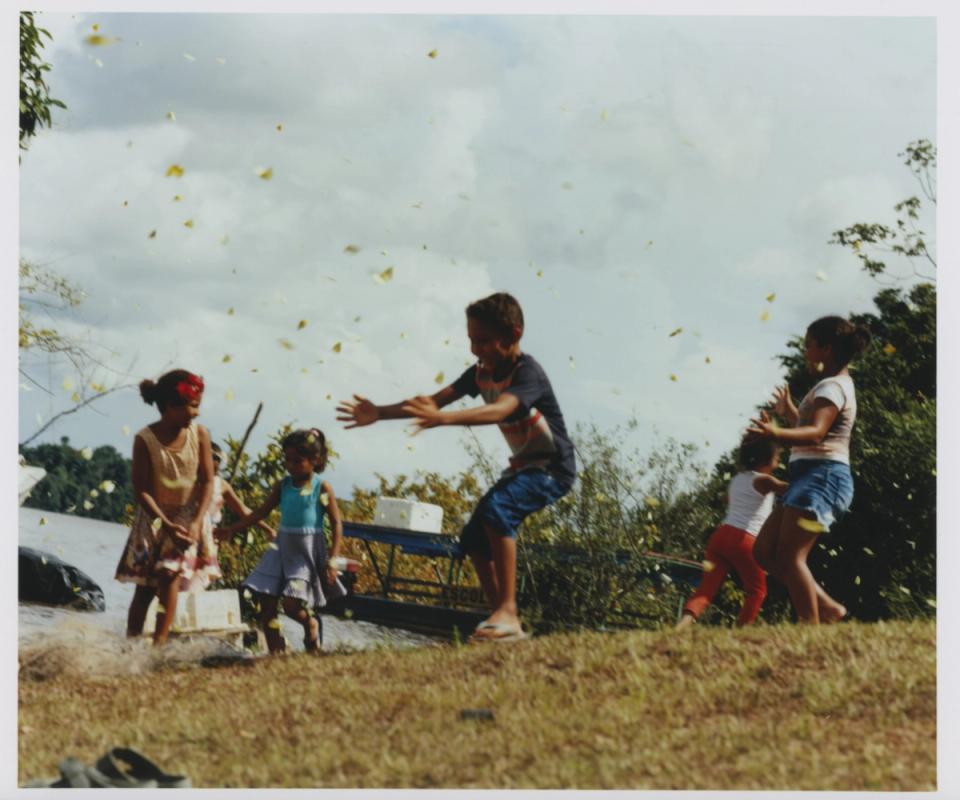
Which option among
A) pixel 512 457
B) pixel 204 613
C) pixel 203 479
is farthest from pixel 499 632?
pixel 204 613

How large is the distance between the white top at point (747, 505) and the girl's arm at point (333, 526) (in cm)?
247

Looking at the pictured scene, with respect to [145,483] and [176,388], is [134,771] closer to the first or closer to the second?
[145,483]

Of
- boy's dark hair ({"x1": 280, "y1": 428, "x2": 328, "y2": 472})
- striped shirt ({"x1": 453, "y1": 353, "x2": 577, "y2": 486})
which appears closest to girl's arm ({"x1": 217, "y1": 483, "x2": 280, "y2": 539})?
boy's dark hair ({"x1": 280, "y1": 428, "x2": 328, "y2": 472})

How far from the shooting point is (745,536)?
772cm

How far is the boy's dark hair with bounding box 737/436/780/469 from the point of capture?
784cm

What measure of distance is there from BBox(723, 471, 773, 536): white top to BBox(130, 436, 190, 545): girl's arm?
342 centimetres

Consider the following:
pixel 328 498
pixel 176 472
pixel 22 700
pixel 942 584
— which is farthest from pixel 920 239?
pixel 22 700

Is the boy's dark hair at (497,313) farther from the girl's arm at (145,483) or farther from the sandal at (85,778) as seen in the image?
the sandal at (85,778)

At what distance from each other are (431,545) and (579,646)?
114 inches

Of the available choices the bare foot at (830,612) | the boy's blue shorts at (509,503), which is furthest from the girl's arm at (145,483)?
the bare foot at (830,612)

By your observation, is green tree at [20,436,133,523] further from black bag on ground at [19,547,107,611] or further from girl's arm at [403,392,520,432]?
girl's arm at [403,392,520,432]

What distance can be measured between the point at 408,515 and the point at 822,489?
3.70m

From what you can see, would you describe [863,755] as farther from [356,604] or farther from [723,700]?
[356,604]

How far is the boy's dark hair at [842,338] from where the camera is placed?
283 inches
